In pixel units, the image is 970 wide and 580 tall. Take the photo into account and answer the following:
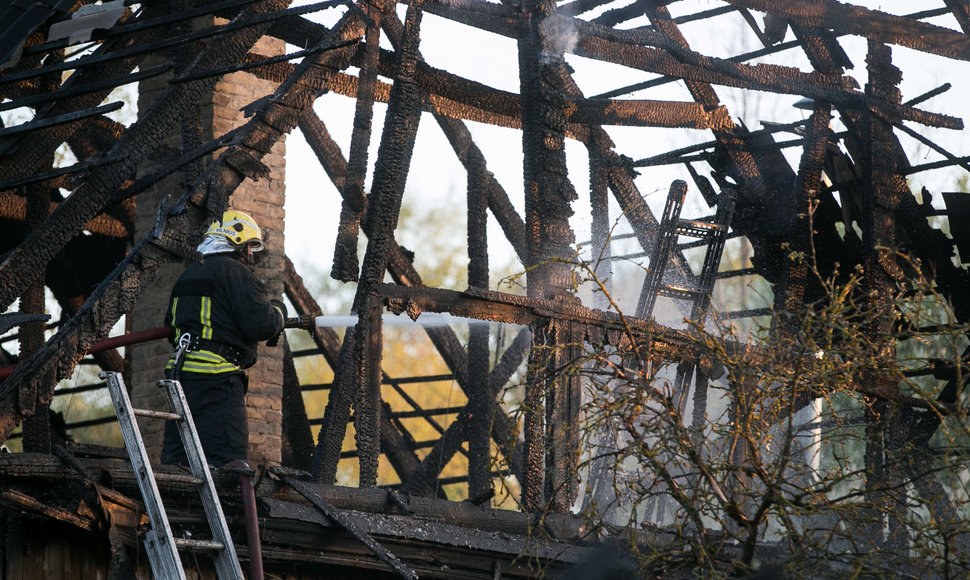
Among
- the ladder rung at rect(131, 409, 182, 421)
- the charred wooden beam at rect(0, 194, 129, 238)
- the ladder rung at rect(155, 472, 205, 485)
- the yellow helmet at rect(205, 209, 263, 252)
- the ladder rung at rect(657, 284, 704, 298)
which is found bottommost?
the ladder rung at rect(155, 472, 205, 485)

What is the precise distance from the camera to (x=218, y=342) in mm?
7172

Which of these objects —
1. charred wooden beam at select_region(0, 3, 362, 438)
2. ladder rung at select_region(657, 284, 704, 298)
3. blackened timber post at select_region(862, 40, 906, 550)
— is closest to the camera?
charred wooden beam at select_region(0, 3, 362, 438)

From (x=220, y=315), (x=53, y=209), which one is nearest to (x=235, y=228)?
(x=220, y=315)

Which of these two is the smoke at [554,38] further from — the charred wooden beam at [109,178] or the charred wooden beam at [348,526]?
the charred wooden beam at [348,526]

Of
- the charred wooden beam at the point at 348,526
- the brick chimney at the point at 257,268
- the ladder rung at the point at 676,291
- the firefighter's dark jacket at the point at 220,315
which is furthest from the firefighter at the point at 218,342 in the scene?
the ladder rung at the point at 676,291

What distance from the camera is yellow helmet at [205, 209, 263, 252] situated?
24.5 ft

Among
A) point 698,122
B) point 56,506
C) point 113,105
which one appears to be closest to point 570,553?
point 56,506

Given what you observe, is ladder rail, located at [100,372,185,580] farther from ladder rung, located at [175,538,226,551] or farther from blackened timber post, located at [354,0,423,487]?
blackened timber post, located at [354,0,423,487]

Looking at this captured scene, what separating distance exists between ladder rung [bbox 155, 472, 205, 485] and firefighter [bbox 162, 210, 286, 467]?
1.16 m

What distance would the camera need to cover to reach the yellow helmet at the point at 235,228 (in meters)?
7.48

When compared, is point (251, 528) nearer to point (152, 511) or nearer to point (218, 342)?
point (152, 511)

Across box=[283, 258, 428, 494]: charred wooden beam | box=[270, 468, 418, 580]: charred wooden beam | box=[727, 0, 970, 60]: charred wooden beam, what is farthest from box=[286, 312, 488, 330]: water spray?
box=[727, 0, 970, 60]: charred wooden beam

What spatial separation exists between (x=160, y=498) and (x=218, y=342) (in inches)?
72.6

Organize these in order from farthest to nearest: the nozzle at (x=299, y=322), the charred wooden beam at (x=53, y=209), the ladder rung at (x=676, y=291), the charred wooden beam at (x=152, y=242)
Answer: the charred wooden beam at (x=53, y=209) → the ladder rung at (x=676, y=291) → the nozzle at (x=299, y=322) → the charred wooden beam at (x=152, y=242)
